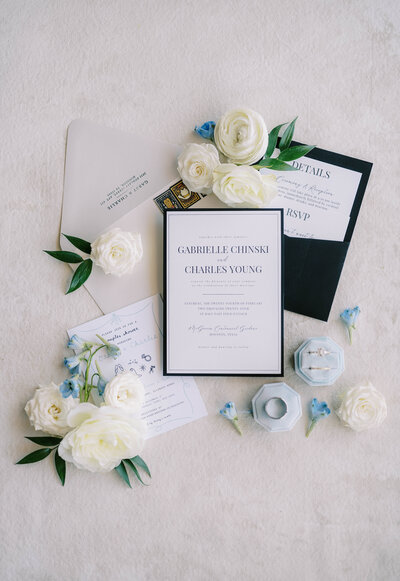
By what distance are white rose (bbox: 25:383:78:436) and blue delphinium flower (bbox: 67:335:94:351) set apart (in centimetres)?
10

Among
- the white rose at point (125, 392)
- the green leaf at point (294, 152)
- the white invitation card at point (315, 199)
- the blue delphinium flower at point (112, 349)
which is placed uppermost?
the green leaf at point (294, 152)

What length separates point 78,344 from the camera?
88 cm

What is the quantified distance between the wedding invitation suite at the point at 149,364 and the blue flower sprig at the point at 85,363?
0.02 metres

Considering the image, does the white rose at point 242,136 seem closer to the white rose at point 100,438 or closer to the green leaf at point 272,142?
the green leaf at point 272,142

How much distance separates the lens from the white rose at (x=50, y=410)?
84 centimetres

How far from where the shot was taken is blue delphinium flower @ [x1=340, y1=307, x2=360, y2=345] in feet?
2.88

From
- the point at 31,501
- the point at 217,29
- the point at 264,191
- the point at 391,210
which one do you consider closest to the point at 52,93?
the point at 217,29

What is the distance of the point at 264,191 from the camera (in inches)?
32.3

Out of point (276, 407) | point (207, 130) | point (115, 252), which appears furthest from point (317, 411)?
point (207, 130)

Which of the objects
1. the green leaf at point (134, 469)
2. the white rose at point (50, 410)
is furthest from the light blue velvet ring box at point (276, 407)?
the white rose at point (50, 410)

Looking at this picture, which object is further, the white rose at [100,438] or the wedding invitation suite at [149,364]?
the wedding invitation suite at [149,364]

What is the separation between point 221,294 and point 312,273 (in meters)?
0.20

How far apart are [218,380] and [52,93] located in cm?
74

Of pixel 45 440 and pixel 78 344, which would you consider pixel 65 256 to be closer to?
pixel 78 344
